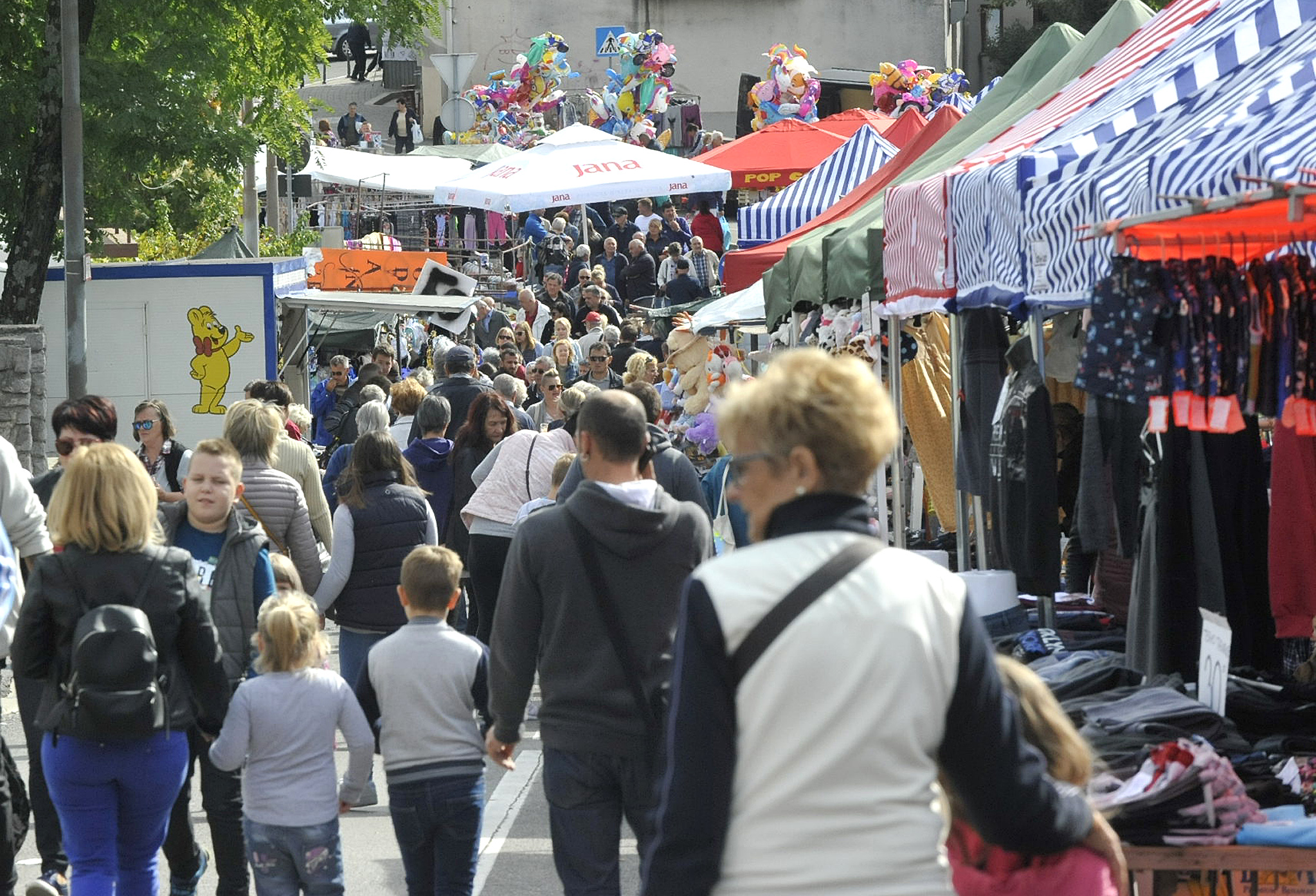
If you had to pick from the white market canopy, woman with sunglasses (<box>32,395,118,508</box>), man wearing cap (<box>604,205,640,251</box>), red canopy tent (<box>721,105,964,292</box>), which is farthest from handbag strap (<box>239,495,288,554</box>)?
man wearing cap (<box>604,205,640,251</box>)

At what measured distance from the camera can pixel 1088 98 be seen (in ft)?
27.0

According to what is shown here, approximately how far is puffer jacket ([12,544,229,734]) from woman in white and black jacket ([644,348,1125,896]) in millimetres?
2728

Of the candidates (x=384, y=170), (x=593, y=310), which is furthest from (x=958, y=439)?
(x=384, y=170)

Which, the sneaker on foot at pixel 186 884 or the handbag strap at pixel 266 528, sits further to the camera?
the handbag strap at pixel 266 528

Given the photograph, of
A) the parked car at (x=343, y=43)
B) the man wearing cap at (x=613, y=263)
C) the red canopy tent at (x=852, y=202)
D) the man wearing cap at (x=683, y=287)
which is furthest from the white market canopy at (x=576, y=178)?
the parked car at (x=343, y=43)

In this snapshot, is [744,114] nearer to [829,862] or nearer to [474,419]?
[474,419]

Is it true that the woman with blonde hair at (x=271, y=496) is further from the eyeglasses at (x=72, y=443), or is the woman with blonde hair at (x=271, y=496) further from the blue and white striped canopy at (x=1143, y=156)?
the blue and white striped canopy at (x=1143, y=156)

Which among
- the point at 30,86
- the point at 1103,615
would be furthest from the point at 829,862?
the point at 30,86

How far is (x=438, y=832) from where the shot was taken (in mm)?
5379

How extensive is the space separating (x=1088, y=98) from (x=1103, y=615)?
2387mm

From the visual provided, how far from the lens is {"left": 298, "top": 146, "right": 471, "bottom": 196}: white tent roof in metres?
31.6

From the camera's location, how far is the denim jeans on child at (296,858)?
17.5ft

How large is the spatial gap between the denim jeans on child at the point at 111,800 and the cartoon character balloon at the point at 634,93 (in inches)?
1383

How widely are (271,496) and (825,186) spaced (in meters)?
10.1
